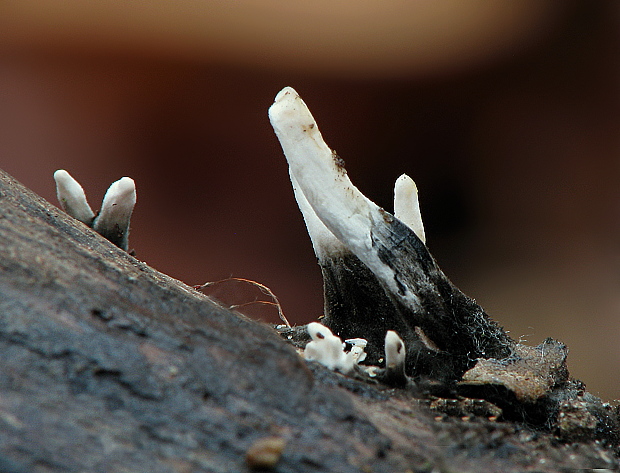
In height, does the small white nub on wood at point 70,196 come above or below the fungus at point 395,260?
above

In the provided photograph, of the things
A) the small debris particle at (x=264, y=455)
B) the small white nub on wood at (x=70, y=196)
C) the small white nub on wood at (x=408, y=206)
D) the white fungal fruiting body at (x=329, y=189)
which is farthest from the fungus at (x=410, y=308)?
the small white nub on wood at (x=70, y=196)

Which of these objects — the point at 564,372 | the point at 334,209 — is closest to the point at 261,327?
the point at 334,209

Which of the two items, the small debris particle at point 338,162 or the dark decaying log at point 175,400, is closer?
the dark decaying log at point 175,400

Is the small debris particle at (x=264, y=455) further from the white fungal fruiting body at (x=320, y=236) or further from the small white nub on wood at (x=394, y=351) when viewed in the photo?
the white fungal fruiting body at (x=320, y=236)

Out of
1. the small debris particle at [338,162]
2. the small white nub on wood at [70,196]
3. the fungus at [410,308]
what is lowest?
the fungus at [410,308]

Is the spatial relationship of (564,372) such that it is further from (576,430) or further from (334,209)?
(334,209)

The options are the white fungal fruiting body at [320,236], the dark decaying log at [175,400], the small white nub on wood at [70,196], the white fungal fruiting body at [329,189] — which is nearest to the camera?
the dark decaying log at [175,400]

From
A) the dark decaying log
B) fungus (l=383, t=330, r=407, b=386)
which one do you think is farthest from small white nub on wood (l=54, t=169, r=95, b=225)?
fungus (l=383, t=330, r=407, b=386)

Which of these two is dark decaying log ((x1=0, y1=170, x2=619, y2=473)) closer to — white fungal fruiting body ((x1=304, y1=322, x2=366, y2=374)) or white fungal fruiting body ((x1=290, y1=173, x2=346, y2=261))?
A: white fungal fruiting body ((x1=304, y1=322, x2=366, y2=374))
